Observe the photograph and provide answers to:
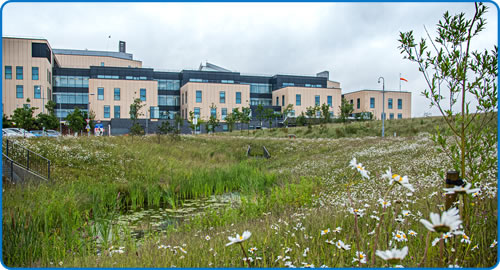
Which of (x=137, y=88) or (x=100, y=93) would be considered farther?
(x=137, y=88)

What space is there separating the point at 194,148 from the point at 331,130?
1404 centimetres

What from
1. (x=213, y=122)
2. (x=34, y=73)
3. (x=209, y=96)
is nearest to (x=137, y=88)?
(x=209, y=96)

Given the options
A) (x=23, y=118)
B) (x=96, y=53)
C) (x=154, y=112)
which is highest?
(x=96, y=53)

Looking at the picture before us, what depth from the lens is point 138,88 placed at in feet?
180

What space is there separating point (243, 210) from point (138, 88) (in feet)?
171

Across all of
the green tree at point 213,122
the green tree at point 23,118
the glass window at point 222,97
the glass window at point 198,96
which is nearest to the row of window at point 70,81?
the glass window at point 198,96

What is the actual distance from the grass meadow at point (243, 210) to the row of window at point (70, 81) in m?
41.8

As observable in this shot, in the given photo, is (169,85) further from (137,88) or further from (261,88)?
(261,88)

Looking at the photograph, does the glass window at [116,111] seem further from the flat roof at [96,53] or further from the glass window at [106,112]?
the flat roof at [96,53]

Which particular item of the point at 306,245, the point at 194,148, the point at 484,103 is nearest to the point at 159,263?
the point at 306,245

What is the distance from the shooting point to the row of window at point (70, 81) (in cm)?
5559

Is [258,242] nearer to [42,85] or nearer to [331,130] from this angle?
[331,130]

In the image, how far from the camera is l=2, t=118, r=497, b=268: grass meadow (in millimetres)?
3105

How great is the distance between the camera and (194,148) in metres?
21.5
